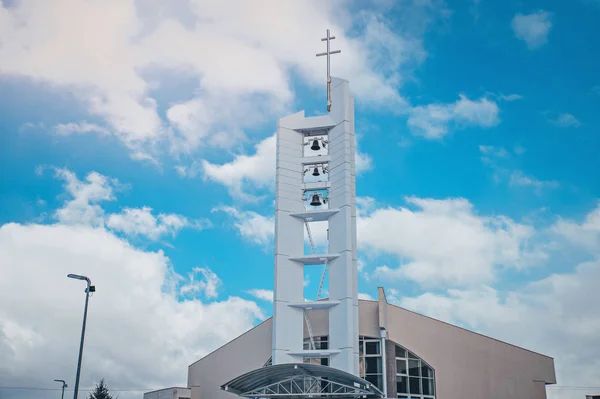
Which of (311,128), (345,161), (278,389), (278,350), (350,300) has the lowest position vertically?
(278,389)

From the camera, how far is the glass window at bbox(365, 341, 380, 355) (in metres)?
31.0

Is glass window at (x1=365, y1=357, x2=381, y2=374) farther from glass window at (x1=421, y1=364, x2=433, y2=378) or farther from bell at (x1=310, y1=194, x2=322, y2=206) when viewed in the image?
bell at (x1=310, y1=194, x2=322, y2=206)

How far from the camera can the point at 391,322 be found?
102ft

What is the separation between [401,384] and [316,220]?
8.24m

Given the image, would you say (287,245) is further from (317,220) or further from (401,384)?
(401,384)

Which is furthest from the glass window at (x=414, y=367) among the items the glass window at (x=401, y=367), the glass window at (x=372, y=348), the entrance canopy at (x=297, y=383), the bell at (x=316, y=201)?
the bell at (x=316, y=201)

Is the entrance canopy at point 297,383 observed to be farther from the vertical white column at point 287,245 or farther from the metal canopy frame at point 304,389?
the vertical white column at point 287,245

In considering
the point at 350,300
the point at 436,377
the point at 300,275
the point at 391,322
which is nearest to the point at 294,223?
the point at 300,275

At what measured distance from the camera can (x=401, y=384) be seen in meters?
30.4

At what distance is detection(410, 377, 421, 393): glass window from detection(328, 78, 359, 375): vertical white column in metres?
5.09

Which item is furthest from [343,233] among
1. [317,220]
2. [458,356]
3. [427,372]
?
[458,356]

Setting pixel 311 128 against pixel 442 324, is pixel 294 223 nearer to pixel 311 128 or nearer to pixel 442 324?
pixel 311 128

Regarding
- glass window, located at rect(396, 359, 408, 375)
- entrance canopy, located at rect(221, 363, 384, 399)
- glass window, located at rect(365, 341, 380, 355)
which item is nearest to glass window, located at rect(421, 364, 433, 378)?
glass window, located at rect(396, 359, 408, 375)

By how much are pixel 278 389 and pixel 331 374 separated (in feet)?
7.67
